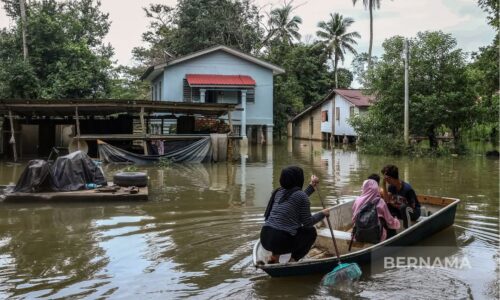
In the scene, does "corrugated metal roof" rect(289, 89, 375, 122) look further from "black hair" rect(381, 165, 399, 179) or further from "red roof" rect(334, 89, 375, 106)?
"black hair" rect(381, 165, 399, 179)

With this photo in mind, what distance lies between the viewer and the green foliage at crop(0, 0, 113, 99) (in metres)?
28.1

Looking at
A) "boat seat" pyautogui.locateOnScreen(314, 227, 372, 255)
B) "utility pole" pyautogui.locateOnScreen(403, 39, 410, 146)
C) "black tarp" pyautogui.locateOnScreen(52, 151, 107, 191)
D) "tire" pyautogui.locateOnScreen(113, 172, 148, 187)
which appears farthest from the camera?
"utility pole" pyautogui.locateOnScreen(403, 39, 410, 146)

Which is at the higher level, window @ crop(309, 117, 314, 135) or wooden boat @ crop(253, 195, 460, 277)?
window @ crop(309, 117, 314, 135)

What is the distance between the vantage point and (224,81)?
100 feet

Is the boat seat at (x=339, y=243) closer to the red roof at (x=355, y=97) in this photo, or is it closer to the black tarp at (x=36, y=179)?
the black tarp at (x=36, y=179)

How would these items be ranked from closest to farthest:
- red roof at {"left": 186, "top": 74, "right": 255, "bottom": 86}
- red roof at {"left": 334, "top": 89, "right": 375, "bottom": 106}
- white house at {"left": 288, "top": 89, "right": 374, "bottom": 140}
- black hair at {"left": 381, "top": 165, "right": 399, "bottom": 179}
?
1. black hair at {"left": 381, "top": 165, "right": 399, "bottom": 179}
2. red roof at {"left": 186, "top": 74, "right": 255, "bottom": 86}
3. red roof at {"left": 334, "top": 89, "right": 375, "bottom": 106}
4. white house at {"left": 288, "top": 89, "right": 374, "bottom": 140}

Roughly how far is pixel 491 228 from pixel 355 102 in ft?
90.9

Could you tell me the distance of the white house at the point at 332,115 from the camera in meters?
36.6

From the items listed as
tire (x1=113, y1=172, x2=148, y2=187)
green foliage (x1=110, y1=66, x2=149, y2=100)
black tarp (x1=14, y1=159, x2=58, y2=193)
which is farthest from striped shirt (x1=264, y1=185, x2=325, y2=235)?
green foliage (x1=110, y1=66, x2=149, y2=100)

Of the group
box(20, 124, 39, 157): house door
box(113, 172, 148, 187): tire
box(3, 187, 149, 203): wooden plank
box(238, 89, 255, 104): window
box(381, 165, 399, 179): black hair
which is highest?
box(238, 89, 255, 104): window

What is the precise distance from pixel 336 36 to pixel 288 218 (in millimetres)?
45655

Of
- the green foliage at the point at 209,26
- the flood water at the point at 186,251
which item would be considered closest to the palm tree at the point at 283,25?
the green foliage at the point at 209,26

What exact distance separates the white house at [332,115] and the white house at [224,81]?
5.90 m

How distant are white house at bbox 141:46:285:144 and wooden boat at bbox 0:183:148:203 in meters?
18.5
